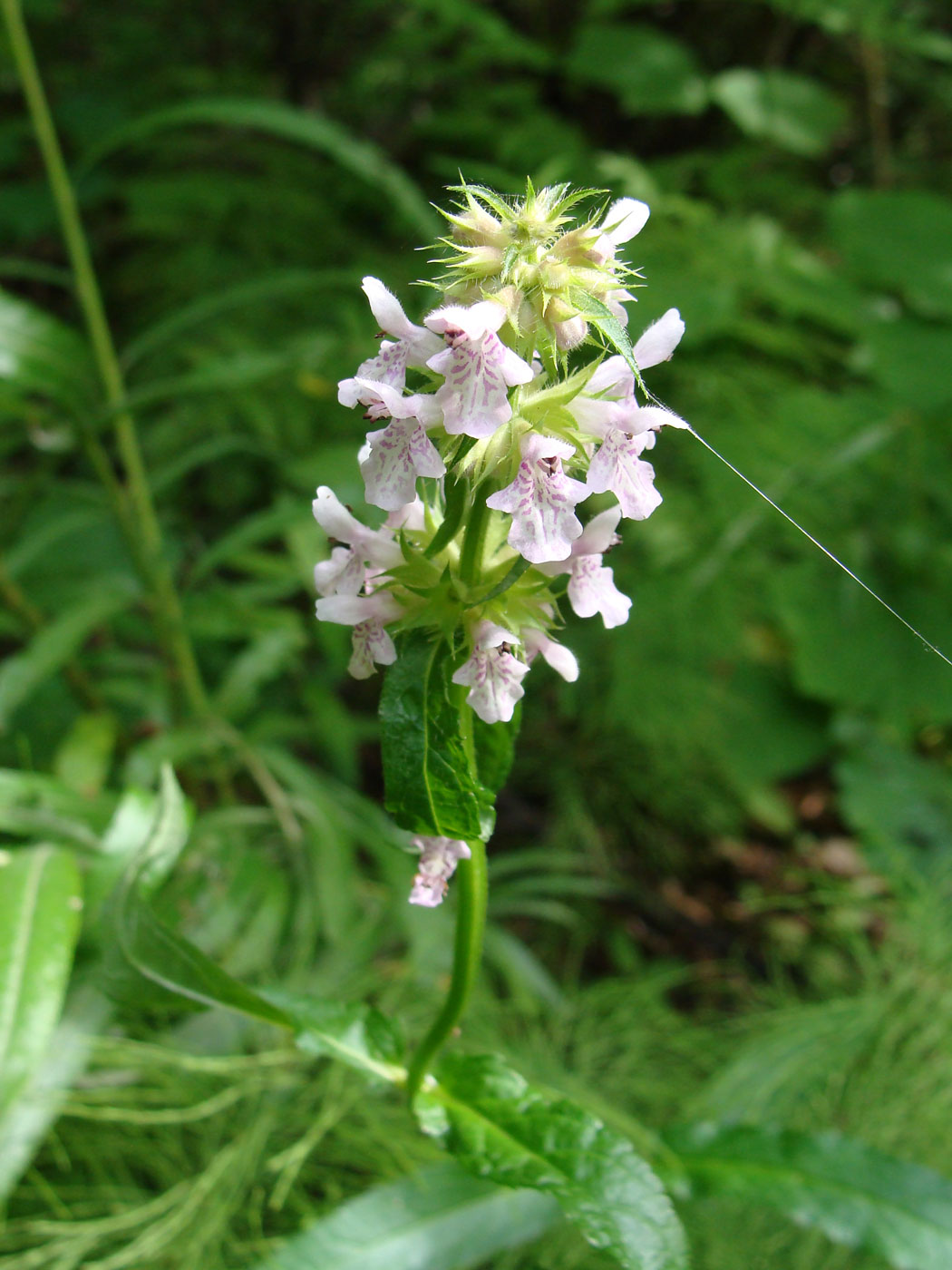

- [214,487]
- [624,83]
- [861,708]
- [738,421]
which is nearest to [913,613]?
[861,708]

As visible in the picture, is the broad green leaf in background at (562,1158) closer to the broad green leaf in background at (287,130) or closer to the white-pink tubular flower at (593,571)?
the white-pink tubular flower at (593,571)

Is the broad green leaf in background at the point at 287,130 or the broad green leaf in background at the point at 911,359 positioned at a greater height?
the broad green leaf in background at the point at 911,359

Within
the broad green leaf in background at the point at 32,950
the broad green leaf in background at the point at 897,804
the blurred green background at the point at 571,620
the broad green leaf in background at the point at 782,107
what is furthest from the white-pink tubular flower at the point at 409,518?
the broad green leaf in background at the point at 782,107

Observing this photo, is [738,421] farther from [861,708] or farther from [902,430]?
[861,708]

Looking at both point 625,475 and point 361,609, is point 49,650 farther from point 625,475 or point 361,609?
point 625,475

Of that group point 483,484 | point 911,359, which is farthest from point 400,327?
point 911,359

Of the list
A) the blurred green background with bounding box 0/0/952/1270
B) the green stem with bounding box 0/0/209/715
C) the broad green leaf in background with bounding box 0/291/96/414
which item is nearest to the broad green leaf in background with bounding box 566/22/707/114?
the blurred green background with bounding box 0/0/952/1270

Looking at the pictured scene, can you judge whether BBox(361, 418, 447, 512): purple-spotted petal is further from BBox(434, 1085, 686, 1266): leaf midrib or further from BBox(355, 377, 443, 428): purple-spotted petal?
BBox(434, 1085, 686, 1266): leaf midrib
